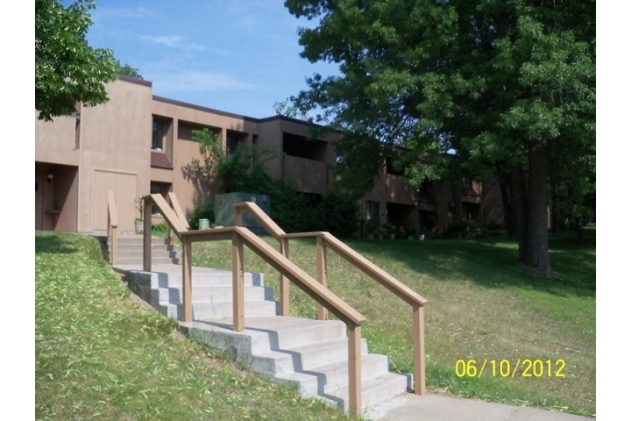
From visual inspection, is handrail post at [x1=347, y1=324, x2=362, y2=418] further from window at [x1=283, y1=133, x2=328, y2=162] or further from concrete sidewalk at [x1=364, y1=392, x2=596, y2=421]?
window at [x1=283, y1=133, x2=328, y2=162]

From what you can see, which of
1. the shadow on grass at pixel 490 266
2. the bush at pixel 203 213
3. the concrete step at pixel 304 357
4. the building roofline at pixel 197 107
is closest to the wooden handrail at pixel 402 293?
the concrete step at pixel 304 357

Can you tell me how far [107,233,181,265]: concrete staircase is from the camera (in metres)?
10.5

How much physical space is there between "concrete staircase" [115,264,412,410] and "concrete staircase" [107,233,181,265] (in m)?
1.98

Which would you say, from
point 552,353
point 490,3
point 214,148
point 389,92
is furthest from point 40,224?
point 552,353

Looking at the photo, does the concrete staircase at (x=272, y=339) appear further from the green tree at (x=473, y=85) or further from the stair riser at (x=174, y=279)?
the green tree at (x=473, y=85)

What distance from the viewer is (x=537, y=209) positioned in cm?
1948

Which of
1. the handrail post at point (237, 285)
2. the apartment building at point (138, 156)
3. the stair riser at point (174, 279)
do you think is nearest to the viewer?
the handrail post at point (237, 285)

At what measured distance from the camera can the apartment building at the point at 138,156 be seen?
2052 centimetres

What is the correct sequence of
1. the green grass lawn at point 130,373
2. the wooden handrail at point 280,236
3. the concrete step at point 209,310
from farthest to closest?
the wooden handrail at point 280,236, the concrete step at point 209,310, the green grass lawn at point 130,373

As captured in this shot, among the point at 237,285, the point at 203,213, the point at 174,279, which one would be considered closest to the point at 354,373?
the point at 237,285

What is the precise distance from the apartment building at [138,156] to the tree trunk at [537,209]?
4.05m

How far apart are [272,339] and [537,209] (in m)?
14.6

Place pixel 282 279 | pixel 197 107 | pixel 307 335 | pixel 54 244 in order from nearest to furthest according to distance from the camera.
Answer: pixel 307 335
pixel 282 279
pixel 54 244
pixel 197 107

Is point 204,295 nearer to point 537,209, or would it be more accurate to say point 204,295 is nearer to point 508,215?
point 537,209
